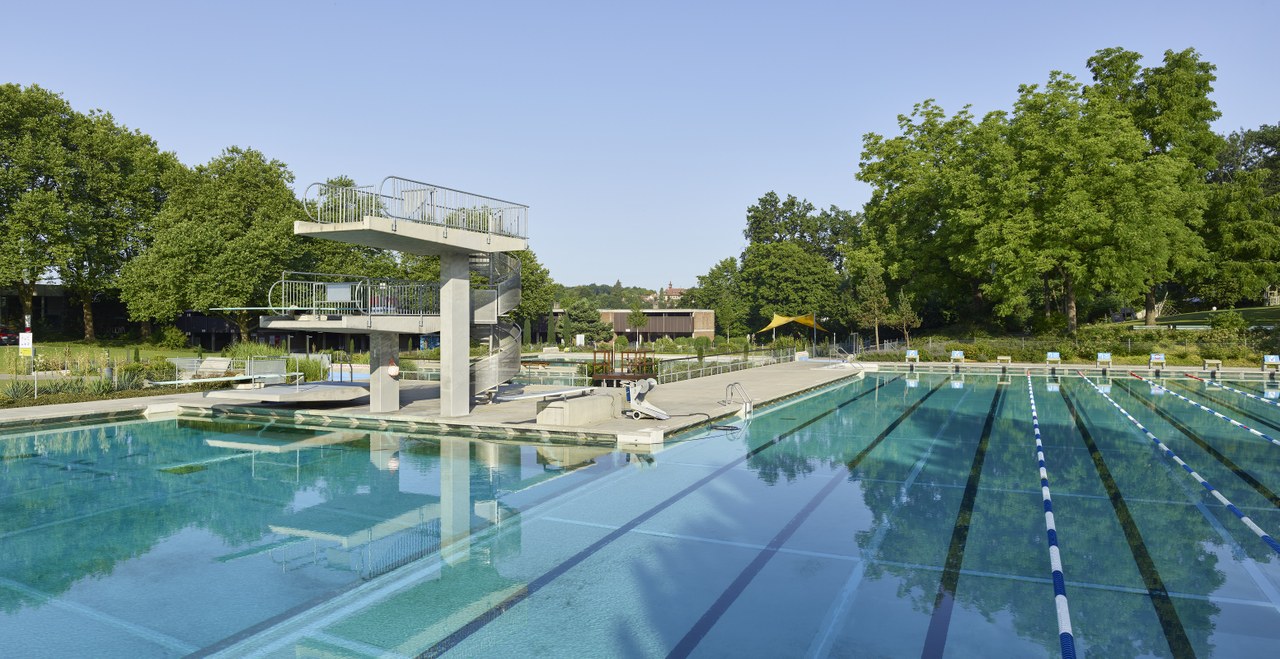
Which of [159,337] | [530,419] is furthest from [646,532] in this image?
[159,337]

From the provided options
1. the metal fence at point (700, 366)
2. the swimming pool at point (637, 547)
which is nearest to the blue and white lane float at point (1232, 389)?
the swimming pool at point (637, 547)

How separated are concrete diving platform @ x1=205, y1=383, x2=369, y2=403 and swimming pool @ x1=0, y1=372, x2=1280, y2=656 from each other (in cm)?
339

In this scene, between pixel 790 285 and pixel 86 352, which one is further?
Result: pixel 790 285

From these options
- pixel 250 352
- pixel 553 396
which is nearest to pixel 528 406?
pixel 553 396

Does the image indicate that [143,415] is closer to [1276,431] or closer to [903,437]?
[903,437]

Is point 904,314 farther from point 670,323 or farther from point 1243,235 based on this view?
point 670,323

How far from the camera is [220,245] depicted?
3759 centimetres

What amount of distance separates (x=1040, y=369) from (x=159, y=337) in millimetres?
49705

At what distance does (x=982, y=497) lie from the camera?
36.4ft

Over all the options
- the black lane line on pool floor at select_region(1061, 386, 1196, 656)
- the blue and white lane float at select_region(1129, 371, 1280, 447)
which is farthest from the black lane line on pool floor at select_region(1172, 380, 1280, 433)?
the black lane line on pool floor at select_region(1061, 386, 1196, 656)

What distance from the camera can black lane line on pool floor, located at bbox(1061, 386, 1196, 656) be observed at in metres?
6.15

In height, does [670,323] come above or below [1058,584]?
above

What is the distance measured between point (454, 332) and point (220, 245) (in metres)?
27.2

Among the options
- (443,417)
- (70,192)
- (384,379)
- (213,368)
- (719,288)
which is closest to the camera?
(443,417)
